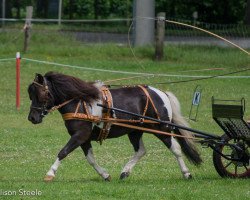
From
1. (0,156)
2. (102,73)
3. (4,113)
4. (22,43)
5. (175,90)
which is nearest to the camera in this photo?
(0,156)

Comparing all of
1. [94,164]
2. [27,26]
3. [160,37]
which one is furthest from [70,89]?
[27,26]

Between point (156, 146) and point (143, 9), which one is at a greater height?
point (143, 9)

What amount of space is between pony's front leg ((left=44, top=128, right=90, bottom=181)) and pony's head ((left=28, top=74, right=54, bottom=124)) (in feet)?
1.70

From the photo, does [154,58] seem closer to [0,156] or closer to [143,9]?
[143,9]

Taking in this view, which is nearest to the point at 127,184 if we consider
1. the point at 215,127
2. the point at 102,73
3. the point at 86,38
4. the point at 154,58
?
the point at 215,127

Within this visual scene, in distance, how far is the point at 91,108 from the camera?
11.1m

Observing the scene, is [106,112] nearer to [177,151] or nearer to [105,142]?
[177,151]

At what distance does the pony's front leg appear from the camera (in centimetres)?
1078

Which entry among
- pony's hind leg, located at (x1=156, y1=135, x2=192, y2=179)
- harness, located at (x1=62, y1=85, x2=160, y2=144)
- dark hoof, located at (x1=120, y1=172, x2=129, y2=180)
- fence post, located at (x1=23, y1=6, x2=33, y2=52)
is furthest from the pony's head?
fence post, located at (x1=23, y1=6, x2=33, y2=52)

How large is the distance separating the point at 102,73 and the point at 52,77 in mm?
12598

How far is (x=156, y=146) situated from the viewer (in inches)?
597

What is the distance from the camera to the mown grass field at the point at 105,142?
10.1m

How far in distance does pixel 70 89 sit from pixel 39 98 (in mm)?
426

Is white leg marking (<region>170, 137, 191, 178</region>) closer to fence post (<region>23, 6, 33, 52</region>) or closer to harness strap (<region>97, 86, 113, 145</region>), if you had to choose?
harness strap (<region>97, 86, 113, 145</region>)
